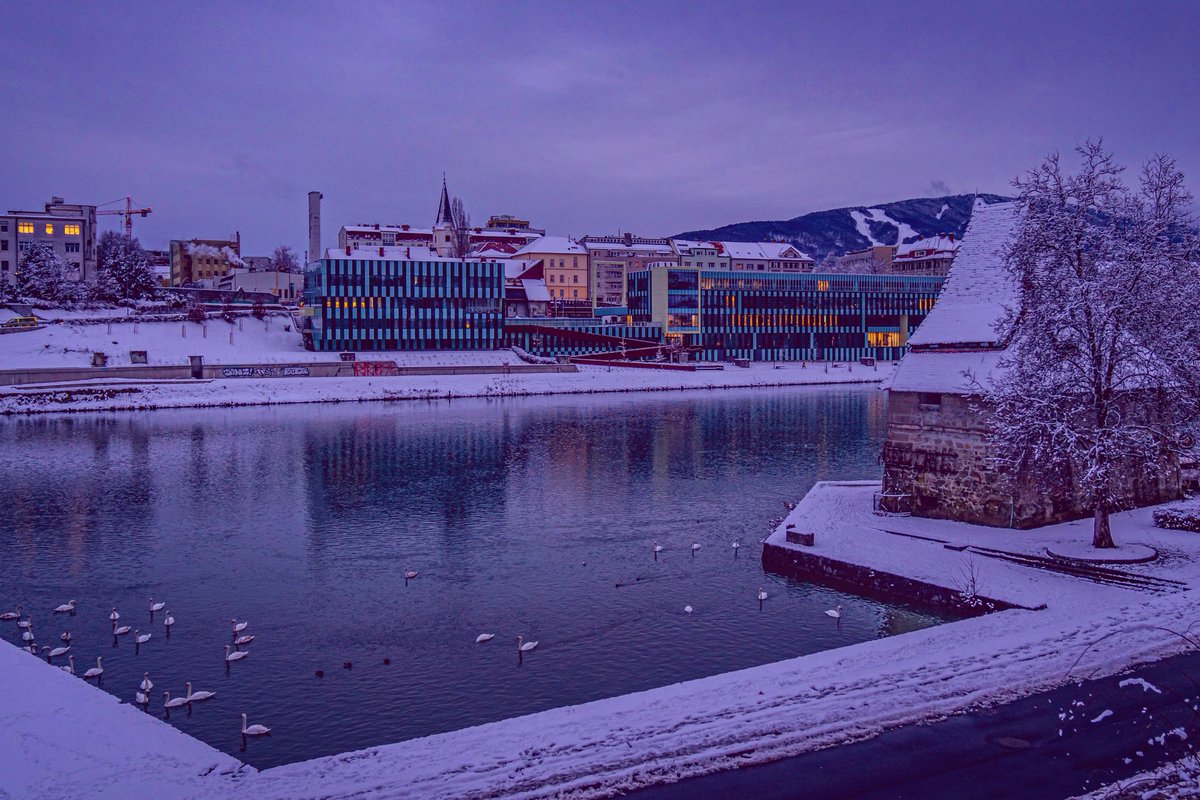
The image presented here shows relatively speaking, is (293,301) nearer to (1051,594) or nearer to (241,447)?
(241,447)

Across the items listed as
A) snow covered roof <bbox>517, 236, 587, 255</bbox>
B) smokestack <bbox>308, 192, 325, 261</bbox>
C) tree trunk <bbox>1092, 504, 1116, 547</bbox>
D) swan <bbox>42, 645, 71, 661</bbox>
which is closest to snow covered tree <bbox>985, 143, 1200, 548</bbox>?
tree trunk <bbox>1092, 504, 1116, 547</bbox>

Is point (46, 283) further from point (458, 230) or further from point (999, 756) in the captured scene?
point (999, 756)

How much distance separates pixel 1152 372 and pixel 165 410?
3153 inches

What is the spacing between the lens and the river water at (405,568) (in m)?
19.6

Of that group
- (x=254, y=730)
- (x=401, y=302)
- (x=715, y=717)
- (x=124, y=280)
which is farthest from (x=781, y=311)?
(x=254, y=730)

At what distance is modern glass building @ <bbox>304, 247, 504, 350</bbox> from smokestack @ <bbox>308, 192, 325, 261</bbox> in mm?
19451

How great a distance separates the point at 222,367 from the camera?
310 feet

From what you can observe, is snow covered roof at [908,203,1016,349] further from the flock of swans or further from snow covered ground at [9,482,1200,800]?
the flock of swans

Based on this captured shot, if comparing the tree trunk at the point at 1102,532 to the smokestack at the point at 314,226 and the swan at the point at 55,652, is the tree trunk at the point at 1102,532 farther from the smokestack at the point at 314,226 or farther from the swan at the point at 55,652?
the smokestack at the point at 314,226

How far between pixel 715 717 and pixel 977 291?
22.0 m

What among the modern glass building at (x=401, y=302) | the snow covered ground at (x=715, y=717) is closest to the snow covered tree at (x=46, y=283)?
the modern glass building at (x=401, y=302)

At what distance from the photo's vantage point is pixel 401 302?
121 m

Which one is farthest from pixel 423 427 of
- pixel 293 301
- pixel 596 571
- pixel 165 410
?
pixel 293 301

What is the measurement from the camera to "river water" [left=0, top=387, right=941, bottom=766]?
19.6 metres
